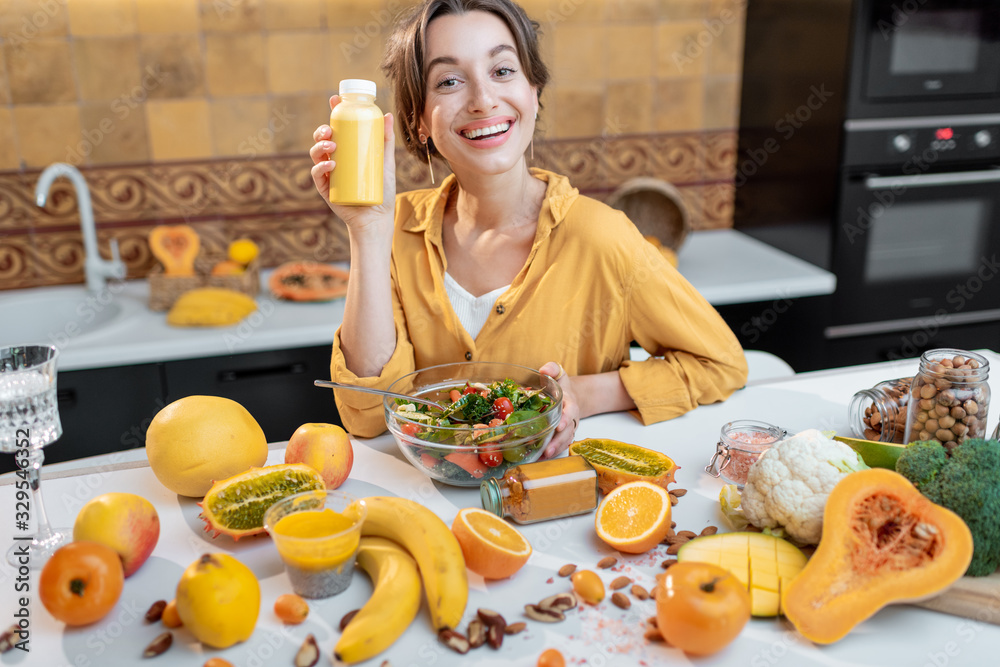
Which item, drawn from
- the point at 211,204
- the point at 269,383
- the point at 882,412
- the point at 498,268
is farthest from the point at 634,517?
the point at 211,204

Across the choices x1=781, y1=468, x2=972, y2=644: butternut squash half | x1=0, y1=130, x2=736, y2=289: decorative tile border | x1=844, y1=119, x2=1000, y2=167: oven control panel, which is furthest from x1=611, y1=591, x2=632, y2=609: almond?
x1=844, y1=119, x2=1000, y2=167: oven control panel

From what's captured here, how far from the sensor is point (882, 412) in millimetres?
1093

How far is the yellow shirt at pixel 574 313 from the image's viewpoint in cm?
132

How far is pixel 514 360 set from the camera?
1.43 m

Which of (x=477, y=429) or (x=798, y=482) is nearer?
(x=798, y=482)

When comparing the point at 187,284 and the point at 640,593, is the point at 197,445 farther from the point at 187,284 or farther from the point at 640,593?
the point at 187,284

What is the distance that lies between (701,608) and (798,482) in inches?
9.3

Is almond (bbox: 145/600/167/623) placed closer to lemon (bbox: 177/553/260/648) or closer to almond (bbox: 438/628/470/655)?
lemon (bbox: 177/553/260/648)

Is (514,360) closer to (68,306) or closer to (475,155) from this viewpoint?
(475,155)

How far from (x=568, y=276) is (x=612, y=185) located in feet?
4.54

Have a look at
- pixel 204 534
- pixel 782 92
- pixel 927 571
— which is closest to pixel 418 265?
pixel 204 534

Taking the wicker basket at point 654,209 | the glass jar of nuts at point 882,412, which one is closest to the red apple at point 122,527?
the glass jar of nuts at point 882,412

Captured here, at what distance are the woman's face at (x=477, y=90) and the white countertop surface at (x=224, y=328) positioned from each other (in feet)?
2.67

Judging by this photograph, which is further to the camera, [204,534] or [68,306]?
[68,306]
